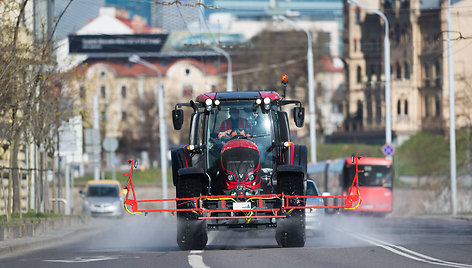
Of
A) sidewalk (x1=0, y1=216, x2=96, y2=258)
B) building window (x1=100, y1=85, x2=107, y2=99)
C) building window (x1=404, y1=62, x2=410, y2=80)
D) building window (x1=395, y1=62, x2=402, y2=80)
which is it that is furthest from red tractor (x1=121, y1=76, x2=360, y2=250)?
building window (x1=100, y1=85, x2=107, y2=99)

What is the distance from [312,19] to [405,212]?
70.8m

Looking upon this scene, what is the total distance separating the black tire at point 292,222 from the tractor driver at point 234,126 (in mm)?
1374

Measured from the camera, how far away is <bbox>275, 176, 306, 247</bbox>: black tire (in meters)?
19.2

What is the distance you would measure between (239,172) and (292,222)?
1352 millimetres

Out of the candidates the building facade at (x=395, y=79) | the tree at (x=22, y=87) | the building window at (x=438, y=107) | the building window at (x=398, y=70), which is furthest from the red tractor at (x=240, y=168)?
the building window at (x=398, y=70)

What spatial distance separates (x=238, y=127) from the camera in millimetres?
20094

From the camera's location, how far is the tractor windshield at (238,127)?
1997 centimetres

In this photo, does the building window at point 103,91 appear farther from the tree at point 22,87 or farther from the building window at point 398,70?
the tree at point 22,87

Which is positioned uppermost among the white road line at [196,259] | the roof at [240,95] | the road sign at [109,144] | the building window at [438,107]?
the building window at [438,107]

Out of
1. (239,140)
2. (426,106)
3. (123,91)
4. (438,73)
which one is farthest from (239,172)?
(123,91)

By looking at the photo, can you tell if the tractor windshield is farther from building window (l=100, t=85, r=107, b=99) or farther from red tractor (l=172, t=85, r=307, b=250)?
building window (l=100, t=85, r=107, b=99)

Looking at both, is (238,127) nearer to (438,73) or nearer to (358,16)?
(438,73)

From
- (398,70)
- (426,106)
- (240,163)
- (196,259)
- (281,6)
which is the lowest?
(196,259)

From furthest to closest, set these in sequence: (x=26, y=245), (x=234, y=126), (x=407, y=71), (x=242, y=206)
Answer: (x=407, y=71)
(x=26, y=245)
(x=234, y=126)
(x=242, y=206)
